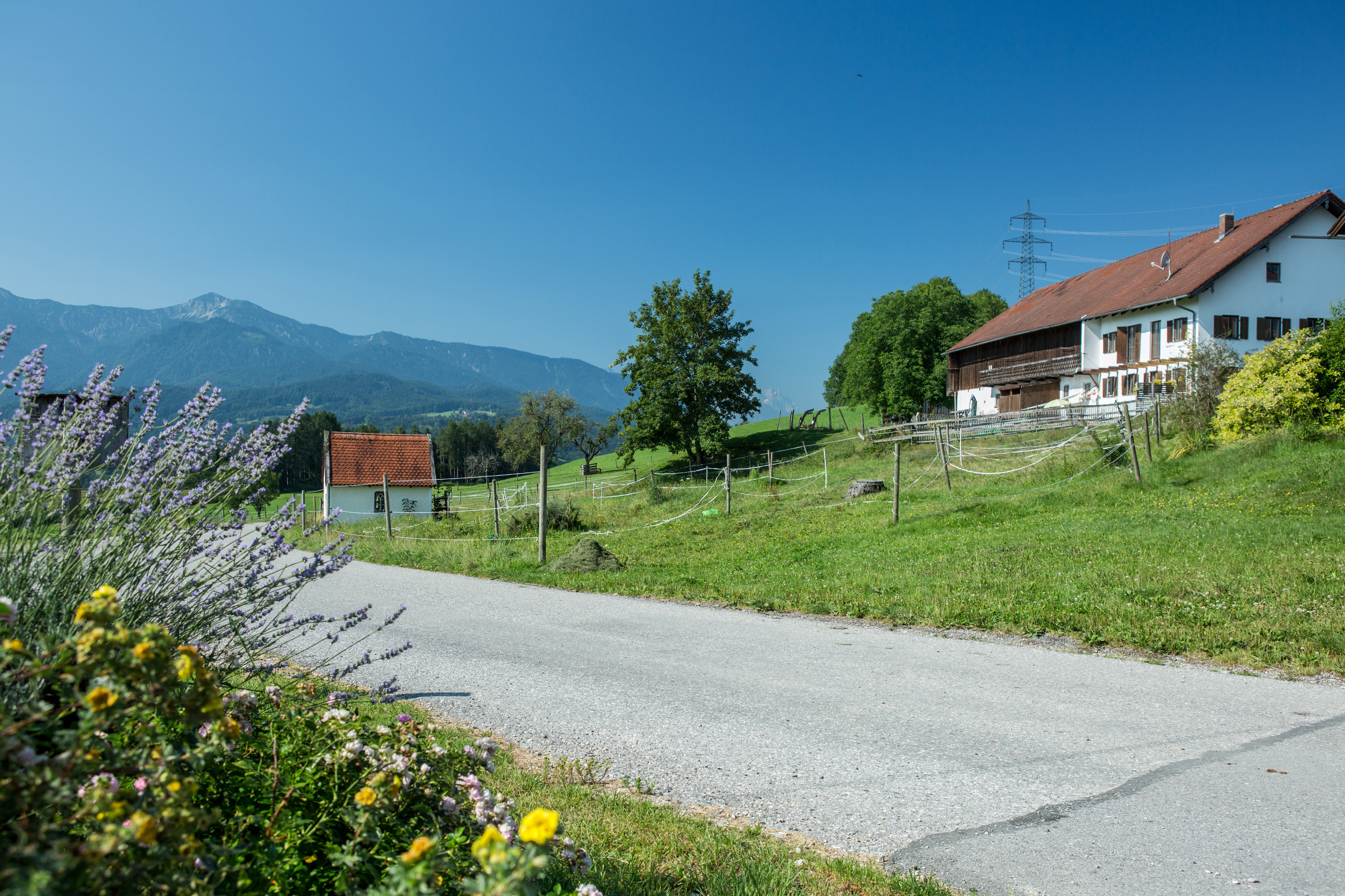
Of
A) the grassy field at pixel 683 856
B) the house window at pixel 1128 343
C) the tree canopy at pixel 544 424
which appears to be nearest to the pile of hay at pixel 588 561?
the grassy field at pixel 683 856

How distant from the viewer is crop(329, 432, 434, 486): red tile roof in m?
44.3

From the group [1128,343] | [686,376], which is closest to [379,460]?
[686,376]

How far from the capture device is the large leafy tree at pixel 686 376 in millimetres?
45375

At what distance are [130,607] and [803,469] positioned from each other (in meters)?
32.0

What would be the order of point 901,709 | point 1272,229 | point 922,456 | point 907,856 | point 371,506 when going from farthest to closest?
point 371,506 < point 1272,229 < point 922,456 < point 901,709 < point 907,856

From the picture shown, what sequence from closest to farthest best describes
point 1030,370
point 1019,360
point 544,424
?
point 1030,370 → point 1019,360 → point 544,424

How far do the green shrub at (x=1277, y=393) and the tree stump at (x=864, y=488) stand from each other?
26.1ft

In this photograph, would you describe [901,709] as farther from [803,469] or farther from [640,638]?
[803,469]

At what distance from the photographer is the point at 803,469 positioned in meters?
34.0

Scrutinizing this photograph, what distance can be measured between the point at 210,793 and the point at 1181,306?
39.5 metres

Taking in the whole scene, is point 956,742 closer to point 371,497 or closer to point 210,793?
point 210,793

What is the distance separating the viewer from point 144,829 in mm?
1206

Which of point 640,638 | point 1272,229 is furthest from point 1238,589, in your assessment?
point 1272,229

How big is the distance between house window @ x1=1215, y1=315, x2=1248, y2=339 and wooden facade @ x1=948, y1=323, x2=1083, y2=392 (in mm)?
7818
